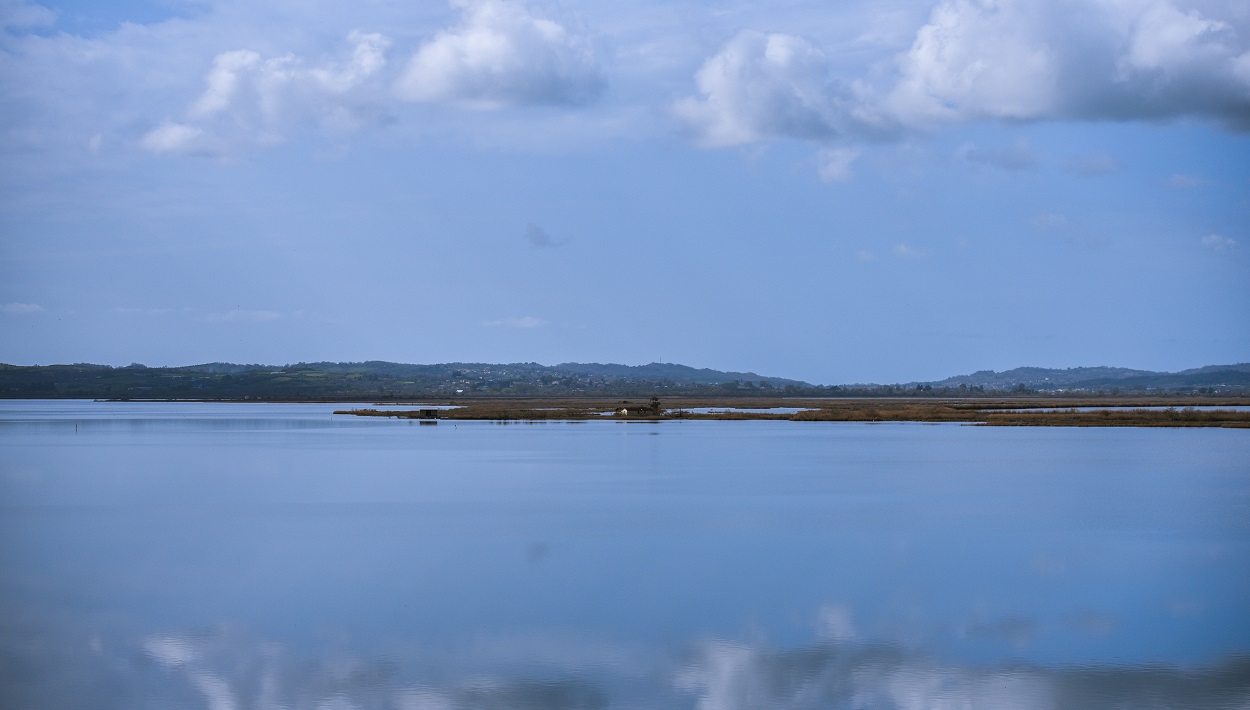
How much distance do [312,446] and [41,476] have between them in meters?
13.5

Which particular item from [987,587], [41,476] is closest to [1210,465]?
[987,587]

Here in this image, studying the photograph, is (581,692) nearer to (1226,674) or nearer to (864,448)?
(1226,674)

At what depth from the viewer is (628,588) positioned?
51.8ft

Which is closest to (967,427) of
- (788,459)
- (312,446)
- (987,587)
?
(788,459)

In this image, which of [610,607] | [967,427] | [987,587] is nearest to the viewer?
[610,607]

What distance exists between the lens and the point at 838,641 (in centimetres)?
1274

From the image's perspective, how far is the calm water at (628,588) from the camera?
11141 millimetres

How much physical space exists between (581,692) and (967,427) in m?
53.9

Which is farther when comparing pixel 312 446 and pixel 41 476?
pixel 312 446

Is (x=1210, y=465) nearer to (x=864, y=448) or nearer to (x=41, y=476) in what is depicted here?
(x=864, y=448)

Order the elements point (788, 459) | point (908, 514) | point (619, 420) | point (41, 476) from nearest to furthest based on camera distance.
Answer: point (908, 514), point (41, 476), point (788, 459), point (619, 420)

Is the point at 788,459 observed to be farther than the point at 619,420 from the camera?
No

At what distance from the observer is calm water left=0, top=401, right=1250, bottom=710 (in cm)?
1114

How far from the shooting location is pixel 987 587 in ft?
52.4
